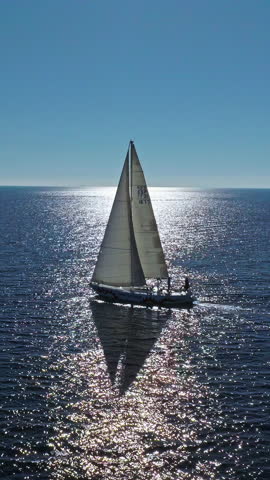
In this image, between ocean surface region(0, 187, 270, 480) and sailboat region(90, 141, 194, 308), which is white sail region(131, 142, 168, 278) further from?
ocean surface region(0, 187, 270, 480)

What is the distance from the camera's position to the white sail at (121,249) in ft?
193

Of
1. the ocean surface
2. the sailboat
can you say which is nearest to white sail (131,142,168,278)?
the sailboat

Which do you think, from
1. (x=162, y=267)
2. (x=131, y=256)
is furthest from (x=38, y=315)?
(x=162, y=267)

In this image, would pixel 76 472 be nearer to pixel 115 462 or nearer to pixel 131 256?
pixel 115 462

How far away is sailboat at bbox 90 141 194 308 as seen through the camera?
193ft

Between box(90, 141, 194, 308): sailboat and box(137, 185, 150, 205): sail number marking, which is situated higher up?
box(137, 185, 150, 205): sail number marking

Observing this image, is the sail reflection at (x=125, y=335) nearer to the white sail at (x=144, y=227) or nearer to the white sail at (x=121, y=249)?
the white sail at (x=121, y=249)

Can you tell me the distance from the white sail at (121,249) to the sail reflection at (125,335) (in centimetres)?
395

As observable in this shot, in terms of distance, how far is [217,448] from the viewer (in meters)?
28.8

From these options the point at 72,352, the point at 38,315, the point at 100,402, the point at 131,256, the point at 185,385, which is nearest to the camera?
the point at 100,402

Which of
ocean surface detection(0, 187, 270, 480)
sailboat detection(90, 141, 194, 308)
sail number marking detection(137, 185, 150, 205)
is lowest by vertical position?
ocean surface detection(0, 187, 270, 480)

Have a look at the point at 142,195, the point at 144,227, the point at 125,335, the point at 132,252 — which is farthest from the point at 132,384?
A: the point at 142,195

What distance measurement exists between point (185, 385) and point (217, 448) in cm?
840

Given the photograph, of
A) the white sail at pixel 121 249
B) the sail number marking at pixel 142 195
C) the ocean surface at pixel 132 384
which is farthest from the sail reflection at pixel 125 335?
the sail number marking at pixel 142 195
